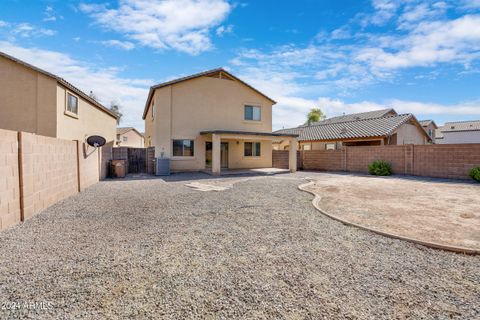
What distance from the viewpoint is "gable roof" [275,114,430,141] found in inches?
808

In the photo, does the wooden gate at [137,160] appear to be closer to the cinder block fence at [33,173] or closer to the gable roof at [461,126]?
the cinder block fence at [33,173]

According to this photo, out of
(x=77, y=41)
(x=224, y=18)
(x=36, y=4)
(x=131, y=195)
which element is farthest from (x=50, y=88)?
(x=224, y=18)

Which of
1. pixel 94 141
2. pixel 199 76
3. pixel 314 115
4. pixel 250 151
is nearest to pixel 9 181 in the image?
pixel 94 141

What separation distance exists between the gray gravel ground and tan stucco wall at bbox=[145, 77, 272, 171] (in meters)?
11.9

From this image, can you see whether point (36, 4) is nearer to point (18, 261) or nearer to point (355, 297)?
point (18, 261)

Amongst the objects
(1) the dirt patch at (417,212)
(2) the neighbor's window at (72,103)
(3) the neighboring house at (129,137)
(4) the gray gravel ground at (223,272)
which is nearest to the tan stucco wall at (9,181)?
(4) the gray gravel ground at (223,272)

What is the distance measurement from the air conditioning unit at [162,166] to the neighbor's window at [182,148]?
1423mm

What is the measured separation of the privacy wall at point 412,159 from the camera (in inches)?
544

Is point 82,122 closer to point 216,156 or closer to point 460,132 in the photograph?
point 216,156

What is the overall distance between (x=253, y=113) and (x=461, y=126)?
46.1 m

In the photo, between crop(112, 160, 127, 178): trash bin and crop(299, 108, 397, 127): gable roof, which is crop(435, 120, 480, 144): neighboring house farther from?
crop(112, 160, 127, 178): trash bin

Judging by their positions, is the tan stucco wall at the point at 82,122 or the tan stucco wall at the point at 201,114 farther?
the tan stucco wall at the point at 201,114

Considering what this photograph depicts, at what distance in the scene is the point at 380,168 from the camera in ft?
54.0

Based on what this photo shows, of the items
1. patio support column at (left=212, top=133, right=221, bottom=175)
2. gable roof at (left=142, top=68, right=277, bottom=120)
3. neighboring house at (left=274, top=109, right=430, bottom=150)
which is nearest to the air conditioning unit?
patio support column at (left=212, top=133, right=221, bottom=175)
